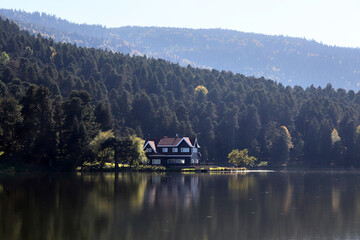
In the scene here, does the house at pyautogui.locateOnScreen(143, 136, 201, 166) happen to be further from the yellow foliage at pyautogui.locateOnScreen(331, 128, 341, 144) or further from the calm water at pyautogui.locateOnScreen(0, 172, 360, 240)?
the calm water at pyautogui.locateOnScreen(0, 172, 360, 240)

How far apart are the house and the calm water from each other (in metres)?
67.0

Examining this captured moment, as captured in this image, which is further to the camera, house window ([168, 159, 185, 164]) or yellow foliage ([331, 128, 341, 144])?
yellow foliage ([331, 128, 341, 144])

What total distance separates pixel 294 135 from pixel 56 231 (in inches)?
6412

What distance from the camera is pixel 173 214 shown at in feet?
126

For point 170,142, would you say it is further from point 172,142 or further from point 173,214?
point 173,214

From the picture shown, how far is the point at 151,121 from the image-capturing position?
163 meters

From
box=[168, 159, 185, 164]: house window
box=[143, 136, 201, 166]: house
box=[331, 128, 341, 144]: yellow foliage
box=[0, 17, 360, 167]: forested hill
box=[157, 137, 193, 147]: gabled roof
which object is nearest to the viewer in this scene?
box=[0, 17, 360, 167]: forested hill

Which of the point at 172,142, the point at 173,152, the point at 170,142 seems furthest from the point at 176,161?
the point at 170,142

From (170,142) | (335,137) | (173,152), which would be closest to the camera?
(173,152)

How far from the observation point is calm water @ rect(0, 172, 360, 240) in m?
30.9

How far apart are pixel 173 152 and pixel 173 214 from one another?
284 feet

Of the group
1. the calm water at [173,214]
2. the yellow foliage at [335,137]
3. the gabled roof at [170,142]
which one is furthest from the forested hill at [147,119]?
the calm water at [173,214]

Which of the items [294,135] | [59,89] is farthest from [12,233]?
[294,135]

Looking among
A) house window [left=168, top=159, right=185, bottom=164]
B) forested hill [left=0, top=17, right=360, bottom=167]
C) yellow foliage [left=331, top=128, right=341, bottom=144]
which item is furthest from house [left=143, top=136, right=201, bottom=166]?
yellow foliage [left=331, top=128, right=341, bottom=144]
